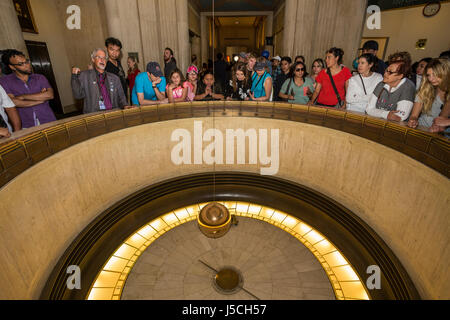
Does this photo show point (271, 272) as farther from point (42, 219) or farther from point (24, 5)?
point (24, 5)

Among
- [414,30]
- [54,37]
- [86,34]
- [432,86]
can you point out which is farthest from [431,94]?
[414,30]

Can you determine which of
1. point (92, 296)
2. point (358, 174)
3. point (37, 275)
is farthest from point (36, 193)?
point (358, 174)

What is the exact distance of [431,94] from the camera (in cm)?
241

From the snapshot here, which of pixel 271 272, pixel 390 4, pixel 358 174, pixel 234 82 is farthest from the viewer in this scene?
pixel 390 4

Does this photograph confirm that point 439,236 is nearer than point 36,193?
Yes

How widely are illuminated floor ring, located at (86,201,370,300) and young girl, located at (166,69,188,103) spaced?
1.95m

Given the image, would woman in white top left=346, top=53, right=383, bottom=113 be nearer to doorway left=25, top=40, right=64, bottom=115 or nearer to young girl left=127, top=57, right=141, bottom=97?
young girl left=127, top=57, right=141, bottom=97

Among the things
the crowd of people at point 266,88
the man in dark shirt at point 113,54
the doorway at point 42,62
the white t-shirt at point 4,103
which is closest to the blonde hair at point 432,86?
the crowd of people at point 266,88

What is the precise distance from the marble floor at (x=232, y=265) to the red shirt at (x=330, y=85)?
7.52ft

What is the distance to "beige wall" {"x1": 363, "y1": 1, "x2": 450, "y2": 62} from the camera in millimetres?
7930

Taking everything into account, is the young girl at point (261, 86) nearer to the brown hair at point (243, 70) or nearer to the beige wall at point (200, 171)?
the brown hair at point (243, 70)

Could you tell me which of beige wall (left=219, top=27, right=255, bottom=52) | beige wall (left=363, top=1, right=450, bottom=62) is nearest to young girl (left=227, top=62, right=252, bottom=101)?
beige wall (left=363, top=1, right=450, bottom=62)

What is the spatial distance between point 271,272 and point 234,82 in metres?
3.34
